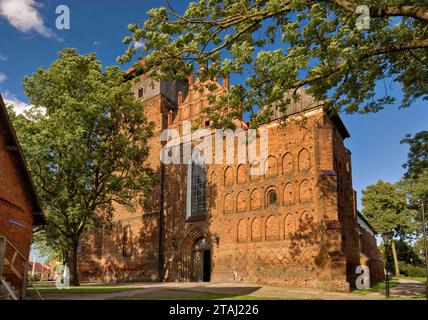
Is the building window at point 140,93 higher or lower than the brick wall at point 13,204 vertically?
higher

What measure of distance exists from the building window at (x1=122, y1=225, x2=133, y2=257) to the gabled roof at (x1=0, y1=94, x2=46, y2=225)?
49.5 feet

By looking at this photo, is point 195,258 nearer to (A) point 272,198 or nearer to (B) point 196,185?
(B) point 196,185

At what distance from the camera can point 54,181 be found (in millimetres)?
22422

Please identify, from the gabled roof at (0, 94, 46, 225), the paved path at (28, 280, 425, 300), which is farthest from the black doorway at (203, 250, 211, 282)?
the gabled roof at (0, 94, 46, 225)

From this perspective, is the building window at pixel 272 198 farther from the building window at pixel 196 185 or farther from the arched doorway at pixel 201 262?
the arched doorway at pixel 201 262

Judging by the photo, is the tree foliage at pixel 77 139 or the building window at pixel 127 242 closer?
the tree foliage at pixel 77 139

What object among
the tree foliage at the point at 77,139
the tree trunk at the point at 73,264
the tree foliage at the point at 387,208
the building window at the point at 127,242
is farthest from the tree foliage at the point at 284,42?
the tree foliage at the point at 387,208

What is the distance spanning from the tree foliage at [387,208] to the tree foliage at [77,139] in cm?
3688

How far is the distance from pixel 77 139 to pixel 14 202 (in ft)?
24.8

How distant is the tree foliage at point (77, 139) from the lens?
70.5 feet

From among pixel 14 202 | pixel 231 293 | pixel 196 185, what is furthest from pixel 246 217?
pixel 14 202

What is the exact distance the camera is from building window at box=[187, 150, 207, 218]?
93.8 feet

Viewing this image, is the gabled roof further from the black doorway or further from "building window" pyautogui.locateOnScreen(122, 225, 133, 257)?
"building window" pyautogui.locateOnScreen(122, 225, 133, 257)
